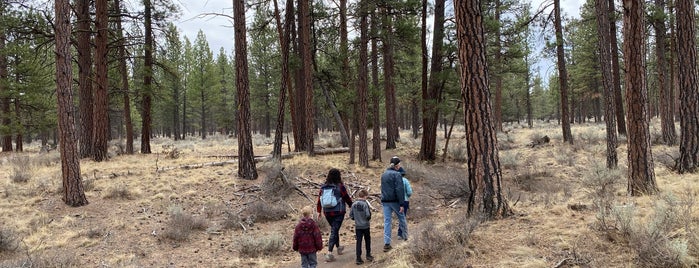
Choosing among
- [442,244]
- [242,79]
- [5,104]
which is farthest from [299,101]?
[5,104]

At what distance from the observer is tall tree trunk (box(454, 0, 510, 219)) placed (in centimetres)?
638

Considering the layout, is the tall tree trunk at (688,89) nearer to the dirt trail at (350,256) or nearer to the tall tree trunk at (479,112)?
the tall tree trunk at (479,112)

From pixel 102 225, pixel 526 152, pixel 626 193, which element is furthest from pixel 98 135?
pixel 526 152

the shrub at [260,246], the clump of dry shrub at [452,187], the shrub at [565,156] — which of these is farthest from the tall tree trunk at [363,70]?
the shrub at [565,156]

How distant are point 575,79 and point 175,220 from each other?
42.9m

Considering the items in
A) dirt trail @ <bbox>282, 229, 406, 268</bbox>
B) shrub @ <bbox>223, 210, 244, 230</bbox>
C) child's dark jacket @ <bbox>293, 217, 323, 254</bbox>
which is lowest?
dirt trail @ <bbox>282, 229, 406, 268</bbox>

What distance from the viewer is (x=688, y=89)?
9.34 meters

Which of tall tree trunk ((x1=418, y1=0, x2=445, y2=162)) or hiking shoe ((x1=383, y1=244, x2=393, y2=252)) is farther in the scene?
tall tree trunk ((x1=418, y1=0, x2=445, y2=162))

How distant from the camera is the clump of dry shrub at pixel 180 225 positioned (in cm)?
812

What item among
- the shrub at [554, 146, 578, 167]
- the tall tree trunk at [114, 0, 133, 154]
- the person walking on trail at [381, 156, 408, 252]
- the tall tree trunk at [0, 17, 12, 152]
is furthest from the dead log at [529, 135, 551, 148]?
the tall tree trunk at [0, 17, 12, 152]

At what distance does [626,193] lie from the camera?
7648mm

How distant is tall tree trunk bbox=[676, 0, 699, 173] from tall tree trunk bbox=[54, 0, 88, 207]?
14.5 meters

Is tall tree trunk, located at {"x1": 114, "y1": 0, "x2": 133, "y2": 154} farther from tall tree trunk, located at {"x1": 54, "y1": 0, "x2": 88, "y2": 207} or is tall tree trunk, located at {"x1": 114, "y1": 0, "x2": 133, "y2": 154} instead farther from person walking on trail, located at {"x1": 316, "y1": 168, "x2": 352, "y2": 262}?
person walking on trail, located at {"x1": 316, "y1": 168, "x2": 352, "y2": 262}

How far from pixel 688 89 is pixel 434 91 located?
8684mm
